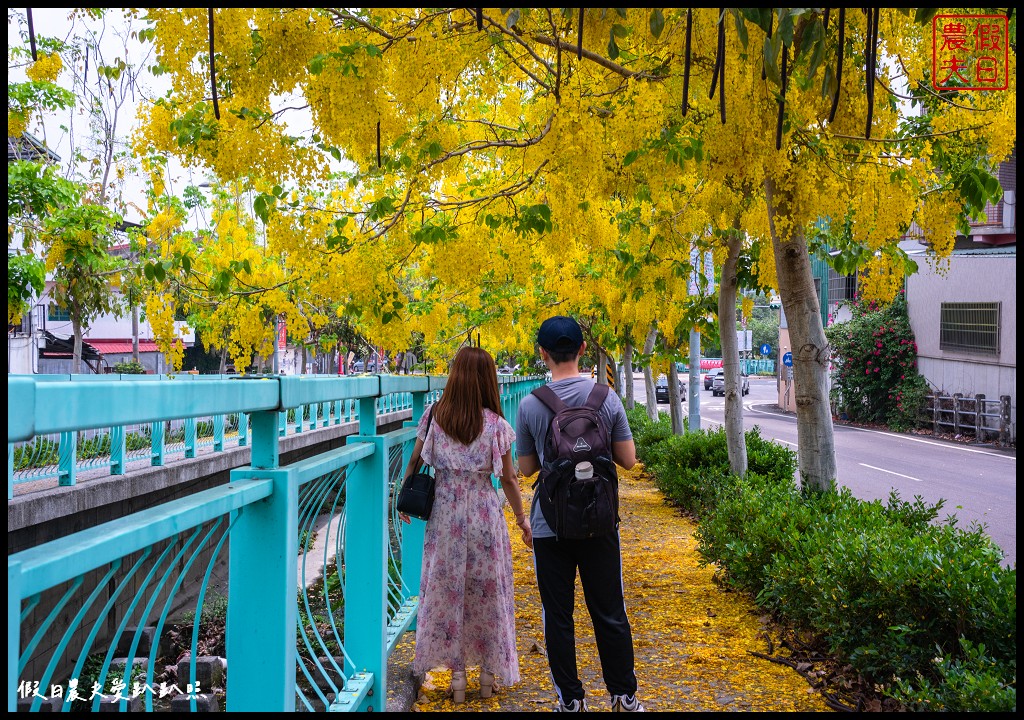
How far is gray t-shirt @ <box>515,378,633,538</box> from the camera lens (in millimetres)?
3910

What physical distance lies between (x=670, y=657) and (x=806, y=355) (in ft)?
7.80

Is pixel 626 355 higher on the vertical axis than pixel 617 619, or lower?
higher

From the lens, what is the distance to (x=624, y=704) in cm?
382

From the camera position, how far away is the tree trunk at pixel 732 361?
27.8ft

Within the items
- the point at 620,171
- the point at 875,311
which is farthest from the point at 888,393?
the point at 620,171

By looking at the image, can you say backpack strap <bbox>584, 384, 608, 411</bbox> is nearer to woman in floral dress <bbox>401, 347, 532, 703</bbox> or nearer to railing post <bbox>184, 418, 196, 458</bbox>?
woman in floral dress <bbox>401, 347, 532, 703</bbox>

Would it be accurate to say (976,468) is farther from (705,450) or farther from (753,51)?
(753,51)

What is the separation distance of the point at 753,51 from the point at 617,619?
300 cm

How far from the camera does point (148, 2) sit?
9.53 ft

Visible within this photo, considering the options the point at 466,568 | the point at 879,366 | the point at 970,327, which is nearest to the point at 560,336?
the point at 466,568

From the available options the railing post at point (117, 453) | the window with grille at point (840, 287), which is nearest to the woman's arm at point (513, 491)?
the railing post at point (117, 453)

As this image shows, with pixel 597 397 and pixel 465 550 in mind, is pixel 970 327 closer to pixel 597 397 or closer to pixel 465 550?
pixel 597 397

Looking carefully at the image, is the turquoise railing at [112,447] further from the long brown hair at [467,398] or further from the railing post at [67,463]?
the long brown hair at [467,398]

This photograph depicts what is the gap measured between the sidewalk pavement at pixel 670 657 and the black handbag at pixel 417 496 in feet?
2.53
